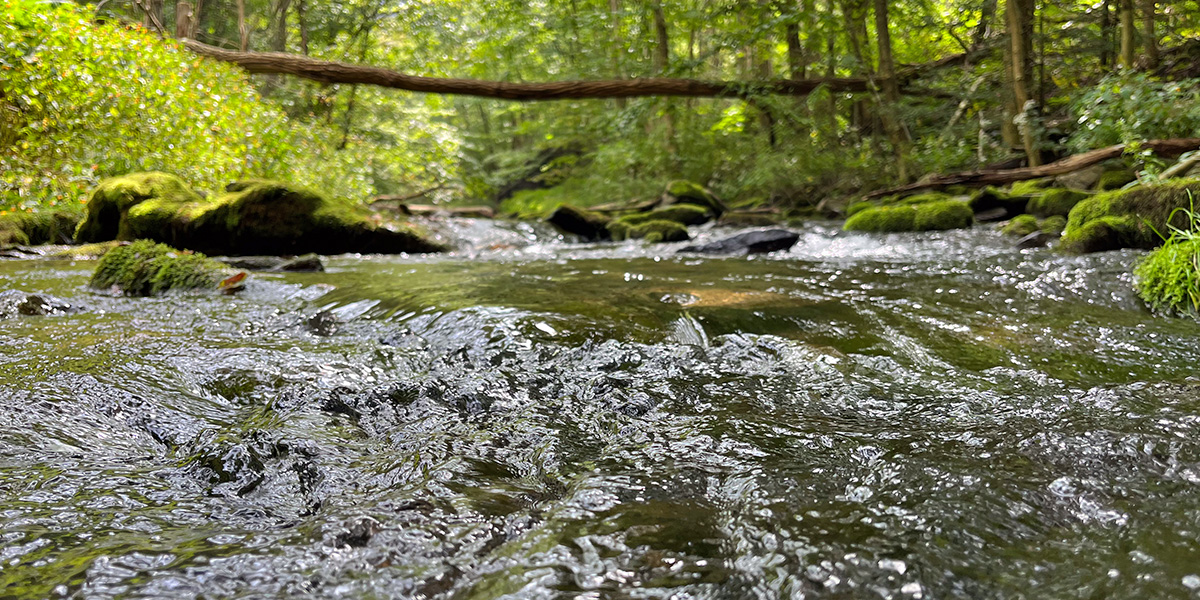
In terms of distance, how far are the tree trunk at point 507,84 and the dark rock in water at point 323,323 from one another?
25.9 ft

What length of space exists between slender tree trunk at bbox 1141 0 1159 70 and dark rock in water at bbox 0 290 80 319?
12441 millimetres

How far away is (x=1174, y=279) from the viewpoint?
11.5 ft

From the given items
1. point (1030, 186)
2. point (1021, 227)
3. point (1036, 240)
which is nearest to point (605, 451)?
point (1036, 240)

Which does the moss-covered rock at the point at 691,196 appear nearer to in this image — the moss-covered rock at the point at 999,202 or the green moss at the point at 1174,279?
the moss-covered rock at the point at 999,202

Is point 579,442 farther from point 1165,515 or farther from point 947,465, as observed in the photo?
point 1165,515

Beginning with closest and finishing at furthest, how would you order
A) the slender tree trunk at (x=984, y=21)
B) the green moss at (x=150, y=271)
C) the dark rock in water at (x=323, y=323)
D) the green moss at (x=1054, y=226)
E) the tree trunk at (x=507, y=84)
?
the dark rock in water at (x=323, y=323) → the green moss at (x=150, y=271) → the green moss at (x=1054, y=226) → the slender tree trunk at (x=984, y=21) → the tree trunk at (x=507, y=84)

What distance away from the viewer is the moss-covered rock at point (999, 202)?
28.2 feet

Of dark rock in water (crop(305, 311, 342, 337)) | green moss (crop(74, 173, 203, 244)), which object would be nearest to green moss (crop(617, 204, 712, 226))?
green moss (crop(74, 173, 203, 244))

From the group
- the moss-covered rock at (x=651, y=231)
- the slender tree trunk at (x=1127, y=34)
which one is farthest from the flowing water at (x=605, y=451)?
the slender tree trunk at (x=1127, y=34)

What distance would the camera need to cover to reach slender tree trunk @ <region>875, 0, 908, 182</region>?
10633mm

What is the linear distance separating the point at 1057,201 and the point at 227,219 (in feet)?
32.8

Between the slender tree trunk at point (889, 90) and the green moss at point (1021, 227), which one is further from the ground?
the slender tree trunk at point (889, 90)

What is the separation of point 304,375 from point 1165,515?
9.28 ft

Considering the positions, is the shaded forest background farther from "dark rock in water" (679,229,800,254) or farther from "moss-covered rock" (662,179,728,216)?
"dark rock in water" (679,229,800,254)
